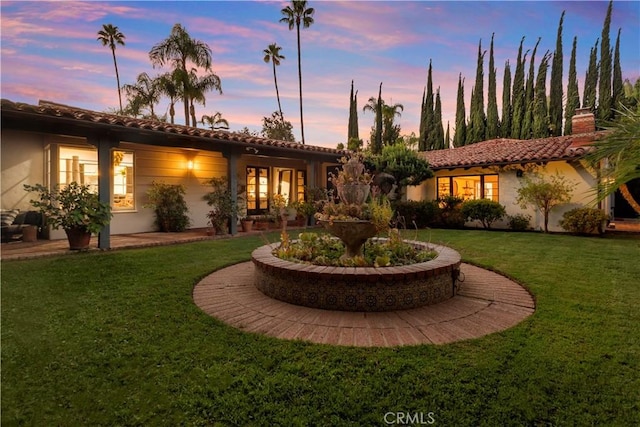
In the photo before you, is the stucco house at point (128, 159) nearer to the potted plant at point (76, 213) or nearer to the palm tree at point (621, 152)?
the potted plant at point (76, 213)

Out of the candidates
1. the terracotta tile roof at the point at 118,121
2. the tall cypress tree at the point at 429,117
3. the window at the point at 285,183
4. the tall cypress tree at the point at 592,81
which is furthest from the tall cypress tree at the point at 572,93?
the terracotta tile roof at the point at 118,121

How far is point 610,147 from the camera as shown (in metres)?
1.72

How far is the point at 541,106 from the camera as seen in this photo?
2244 cm

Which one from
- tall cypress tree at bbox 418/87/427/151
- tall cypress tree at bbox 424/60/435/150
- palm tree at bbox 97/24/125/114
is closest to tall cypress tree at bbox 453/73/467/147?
tall cypress tree at bbox 424/60/435/150

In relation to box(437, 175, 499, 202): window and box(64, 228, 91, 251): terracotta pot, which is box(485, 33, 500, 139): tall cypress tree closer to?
box(437, 175, 499, 202): window

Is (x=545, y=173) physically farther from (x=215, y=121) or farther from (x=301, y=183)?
(x=215, y=121)

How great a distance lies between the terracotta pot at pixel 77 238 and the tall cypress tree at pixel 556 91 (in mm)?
25868

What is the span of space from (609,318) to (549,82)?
1022 inches

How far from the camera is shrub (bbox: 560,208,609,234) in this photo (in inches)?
397

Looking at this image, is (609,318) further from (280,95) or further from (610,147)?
(280,95)

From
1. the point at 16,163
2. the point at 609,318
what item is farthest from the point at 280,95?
the point at 609,318

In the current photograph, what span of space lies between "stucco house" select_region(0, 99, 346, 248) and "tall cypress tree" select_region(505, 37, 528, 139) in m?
16.8

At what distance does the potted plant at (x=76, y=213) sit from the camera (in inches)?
269

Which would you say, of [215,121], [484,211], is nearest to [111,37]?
[215,121]
